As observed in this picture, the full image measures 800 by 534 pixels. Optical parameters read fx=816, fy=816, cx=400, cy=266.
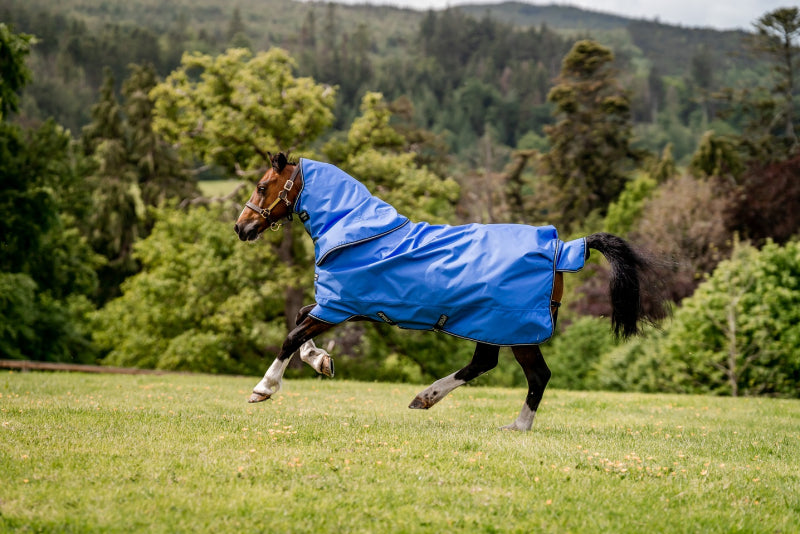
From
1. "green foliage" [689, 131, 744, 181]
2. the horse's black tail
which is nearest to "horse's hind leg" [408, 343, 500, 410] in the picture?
the horse's black tail

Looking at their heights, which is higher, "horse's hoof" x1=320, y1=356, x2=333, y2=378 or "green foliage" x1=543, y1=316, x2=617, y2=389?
"horse's hoof" x1=320, y1=356, x2=333, y2=378

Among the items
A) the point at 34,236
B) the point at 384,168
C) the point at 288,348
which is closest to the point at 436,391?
the point at 288,348

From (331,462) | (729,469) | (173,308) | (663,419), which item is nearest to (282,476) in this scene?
(331,462)

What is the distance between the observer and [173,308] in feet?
108

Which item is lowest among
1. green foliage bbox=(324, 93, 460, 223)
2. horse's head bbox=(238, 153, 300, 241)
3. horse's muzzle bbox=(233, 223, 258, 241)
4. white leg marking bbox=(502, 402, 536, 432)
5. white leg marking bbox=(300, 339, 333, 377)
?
green foliage bbox=(324, 93, 460, 223)

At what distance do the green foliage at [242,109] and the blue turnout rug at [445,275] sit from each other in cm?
2312

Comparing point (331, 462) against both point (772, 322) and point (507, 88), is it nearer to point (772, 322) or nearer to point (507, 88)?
point (772, 322)

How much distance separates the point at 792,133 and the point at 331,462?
5460 centimetres

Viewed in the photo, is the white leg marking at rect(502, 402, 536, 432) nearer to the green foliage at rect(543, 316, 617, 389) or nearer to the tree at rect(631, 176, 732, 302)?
the green foliage at rect(543, 316, 617, 389)

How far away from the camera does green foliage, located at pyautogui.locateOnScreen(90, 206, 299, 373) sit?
30906 mm

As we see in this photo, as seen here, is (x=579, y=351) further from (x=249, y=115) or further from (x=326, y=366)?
(x=326, y=366)

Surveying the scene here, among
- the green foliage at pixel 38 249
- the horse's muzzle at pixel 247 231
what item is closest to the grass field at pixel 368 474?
the horse's muzzle at pixel 247 231

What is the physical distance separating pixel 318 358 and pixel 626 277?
10.1 feet

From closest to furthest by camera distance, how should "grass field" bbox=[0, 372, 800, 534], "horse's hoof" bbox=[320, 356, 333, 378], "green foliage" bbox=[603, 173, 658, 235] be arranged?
"grass field" bbox=[0, 372, 800, 534], "horse's hoof" bbox=[320, 356, 333, 378], "green foliage" bbox=[603, 173, 658, 235]
